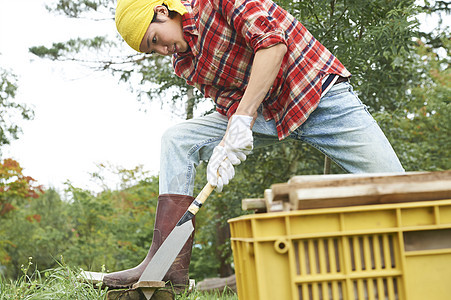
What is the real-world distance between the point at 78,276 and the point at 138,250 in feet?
18.3

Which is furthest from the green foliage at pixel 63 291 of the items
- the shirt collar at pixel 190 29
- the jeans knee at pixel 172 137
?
the shirt collar at pixel 190 29

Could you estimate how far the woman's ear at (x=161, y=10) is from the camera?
2.32 meters

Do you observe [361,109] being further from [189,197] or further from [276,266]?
[276,266]

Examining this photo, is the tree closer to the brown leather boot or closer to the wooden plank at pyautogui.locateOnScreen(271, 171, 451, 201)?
the brown leather boot

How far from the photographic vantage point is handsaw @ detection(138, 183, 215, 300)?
2.15 metres

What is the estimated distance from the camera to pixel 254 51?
7.26 ft

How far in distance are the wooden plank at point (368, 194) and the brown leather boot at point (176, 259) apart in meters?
1.12

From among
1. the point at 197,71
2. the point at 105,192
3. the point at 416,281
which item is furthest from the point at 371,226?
the point at 105,192

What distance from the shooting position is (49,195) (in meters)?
10.1

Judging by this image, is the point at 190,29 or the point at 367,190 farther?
the point at 190,29

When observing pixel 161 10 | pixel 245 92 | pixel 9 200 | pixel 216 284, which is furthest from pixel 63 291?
pixel 9 200

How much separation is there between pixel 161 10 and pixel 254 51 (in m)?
0.51

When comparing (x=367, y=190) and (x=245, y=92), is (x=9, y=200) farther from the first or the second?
(x=367, y=190)

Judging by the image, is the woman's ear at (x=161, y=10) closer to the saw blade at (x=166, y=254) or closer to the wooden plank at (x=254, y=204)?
the saw blade at (x=166, y=254)
